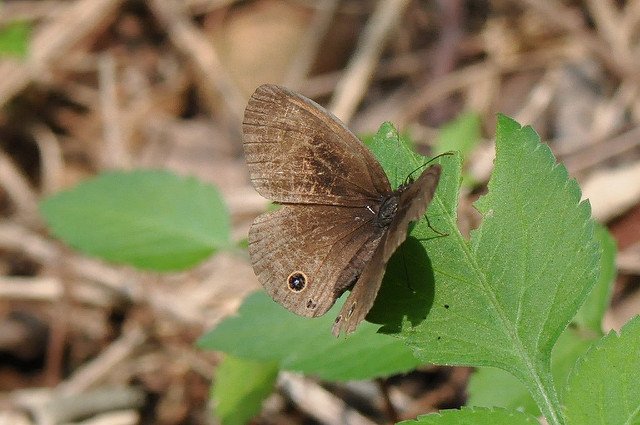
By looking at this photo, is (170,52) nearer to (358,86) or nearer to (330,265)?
(358,86)

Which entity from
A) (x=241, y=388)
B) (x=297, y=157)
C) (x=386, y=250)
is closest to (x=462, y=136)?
(x=241, y=388)

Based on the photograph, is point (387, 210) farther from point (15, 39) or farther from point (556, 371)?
point (15, 39)

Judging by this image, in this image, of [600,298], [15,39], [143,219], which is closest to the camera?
[600,298]

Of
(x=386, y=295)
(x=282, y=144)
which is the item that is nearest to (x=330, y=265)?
(x=386, y=295)

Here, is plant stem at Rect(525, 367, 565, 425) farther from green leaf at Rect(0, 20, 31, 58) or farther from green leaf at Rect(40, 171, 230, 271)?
green leaf at Rect(0, 20, 31, 58)

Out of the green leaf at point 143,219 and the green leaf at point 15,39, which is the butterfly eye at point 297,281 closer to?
the green leaf at point 143,219

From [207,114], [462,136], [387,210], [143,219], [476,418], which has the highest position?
[207,114]

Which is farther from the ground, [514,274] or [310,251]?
[310,251]

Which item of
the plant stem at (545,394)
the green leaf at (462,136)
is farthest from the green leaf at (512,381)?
the green leaf at (462,136)
